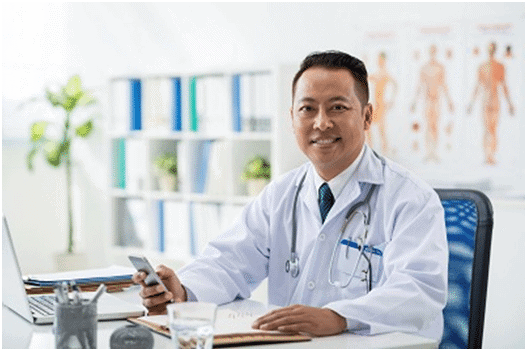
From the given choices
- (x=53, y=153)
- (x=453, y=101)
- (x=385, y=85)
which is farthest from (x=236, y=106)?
(x=53, y=153)

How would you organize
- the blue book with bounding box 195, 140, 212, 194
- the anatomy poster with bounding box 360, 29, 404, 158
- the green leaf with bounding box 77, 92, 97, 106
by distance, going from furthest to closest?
1. the green leaf with bounding box 77, 92, 97, 106
2. the blue book with bounding box 195, 140, 212, 194
3. the anatomy poster with bounding box 360, 29, 404, 158

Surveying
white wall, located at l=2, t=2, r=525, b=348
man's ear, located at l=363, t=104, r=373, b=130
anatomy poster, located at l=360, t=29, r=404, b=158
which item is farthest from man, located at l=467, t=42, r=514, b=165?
man's ear, located at l=363, t=104, r=373, b=130

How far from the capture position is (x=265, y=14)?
464cm

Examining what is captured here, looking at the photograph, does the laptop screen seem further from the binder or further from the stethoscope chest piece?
the binder

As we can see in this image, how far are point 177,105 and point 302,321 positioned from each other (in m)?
3.26

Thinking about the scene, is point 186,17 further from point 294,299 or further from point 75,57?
point 294,299

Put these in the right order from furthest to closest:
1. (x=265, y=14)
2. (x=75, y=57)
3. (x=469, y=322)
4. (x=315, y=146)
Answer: (x=75, y=57) → (x=265, y=14) → (x=315, y=146) → (x=469, y=322)

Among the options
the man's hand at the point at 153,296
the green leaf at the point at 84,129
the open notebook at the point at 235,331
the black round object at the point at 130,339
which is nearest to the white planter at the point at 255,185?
the green leaf at the point at 84,129

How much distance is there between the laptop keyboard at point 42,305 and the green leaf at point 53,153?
3.30 m

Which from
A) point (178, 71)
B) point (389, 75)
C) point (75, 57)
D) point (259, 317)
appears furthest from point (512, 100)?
point (75, 57)

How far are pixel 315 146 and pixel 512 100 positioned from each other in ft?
6.09

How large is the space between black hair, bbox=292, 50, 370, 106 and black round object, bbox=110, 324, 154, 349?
924 millimetres

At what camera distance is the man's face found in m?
2.13

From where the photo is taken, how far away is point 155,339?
1.59 metres
